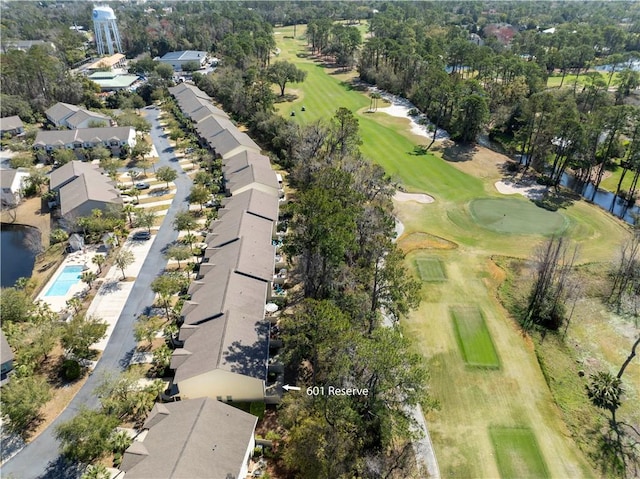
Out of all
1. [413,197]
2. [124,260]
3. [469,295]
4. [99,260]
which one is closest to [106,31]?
[99,260]

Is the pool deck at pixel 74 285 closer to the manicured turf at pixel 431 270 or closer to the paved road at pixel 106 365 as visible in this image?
the paved road at pixel 106 365

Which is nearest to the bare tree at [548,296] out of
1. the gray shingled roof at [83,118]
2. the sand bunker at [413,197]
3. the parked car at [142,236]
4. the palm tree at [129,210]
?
the sand bunker at [413,197]

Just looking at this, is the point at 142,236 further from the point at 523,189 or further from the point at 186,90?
the point at 186,90

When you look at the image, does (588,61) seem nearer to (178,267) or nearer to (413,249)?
(413,249)

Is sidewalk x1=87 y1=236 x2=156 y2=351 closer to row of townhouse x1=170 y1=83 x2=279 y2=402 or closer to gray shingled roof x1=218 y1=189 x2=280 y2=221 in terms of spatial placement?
row of townhouse x1=170 y1=83 x2=279 y2=402

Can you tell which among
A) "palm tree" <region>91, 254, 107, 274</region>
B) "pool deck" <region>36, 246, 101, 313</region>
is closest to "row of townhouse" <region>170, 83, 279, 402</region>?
"palm tree" <region>91, 254, 107, 274</region>

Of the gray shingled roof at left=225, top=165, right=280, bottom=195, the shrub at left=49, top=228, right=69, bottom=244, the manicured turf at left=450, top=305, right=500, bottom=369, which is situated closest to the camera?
the manicured turf at left=450, top=305, right=500, bottom=369

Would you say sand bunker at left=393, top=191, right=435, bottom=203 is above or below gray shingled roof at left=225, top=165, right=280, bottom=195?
below
